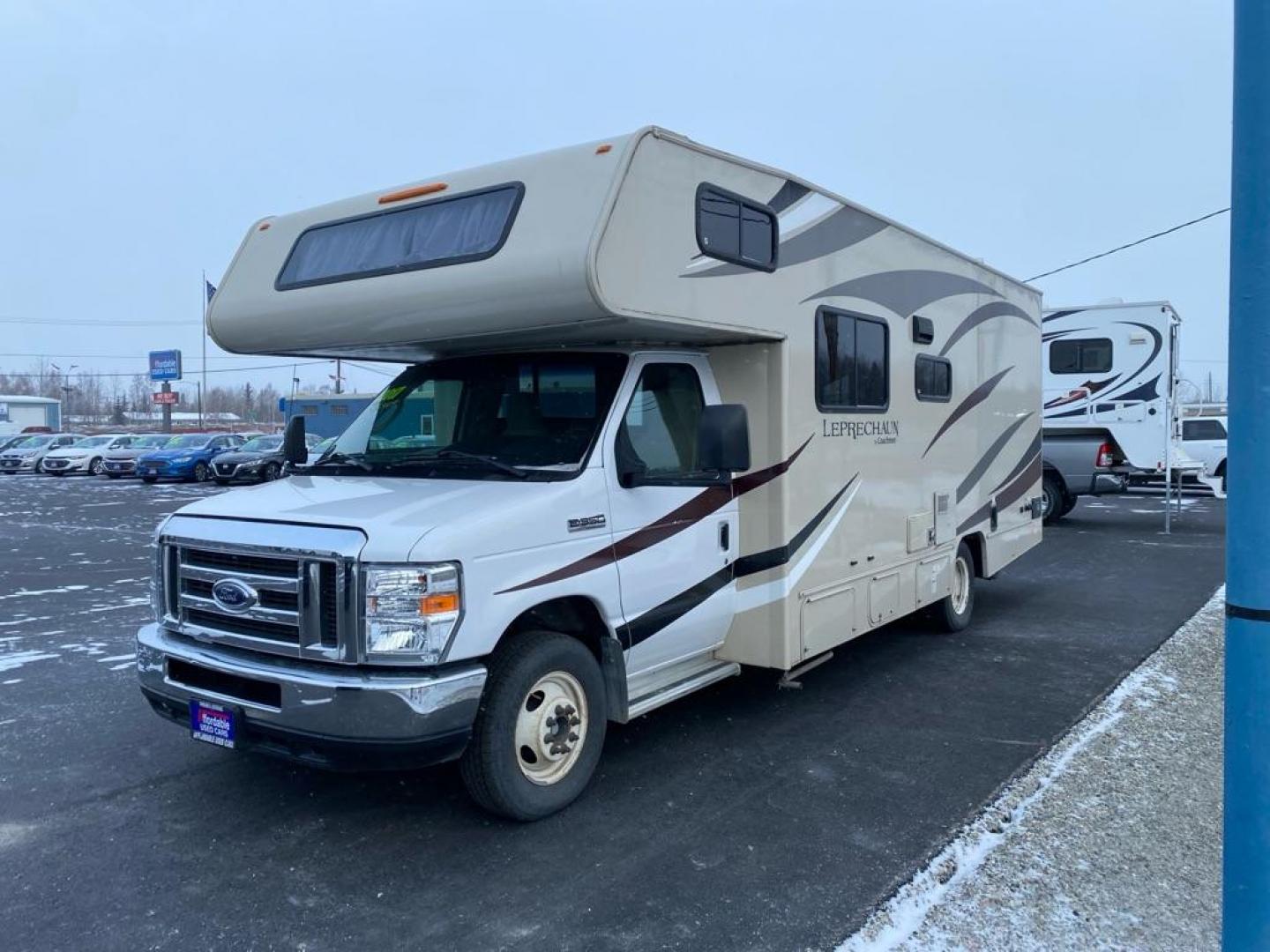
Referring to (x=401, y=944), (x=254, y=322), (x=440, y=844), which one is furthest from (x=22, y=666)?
(x=401, y=944)

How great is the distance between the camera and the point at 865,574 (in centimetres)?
643

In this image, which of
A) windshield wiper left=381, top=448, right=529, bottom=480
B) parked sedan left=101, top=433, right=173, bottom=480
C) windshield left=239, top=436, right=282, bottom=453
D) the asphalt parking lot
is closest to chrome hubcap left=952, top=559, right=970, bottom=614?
the asphalt parking lot

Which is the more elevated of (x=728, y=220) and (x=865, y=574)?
(x=728, y=220)

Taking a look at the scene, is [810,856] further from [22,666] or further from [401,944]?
[22,666]

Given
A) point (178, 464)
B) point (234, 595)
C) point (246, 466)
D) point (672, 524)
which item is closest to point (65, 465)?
point (178, 464)

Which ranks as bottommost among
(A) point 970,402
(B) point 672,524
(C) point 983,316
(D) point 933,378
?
(B) point 672,524

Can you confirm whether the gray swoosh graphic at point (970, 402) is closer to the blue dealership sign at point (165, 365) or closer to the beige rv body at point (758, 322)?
the beige rv body at point (758, 322)

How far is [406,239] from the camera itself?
4.84 meters

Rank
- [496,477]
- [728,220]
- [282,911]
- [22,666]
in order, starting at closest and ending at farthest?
[282,911]
[496,477]
[728,220]
[22,666]

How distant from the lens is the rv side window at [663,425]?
15.9 ft

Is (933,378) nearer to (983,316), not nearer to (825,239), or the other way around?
(983,316)

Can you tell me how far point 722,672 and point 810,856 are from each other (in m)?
1.65

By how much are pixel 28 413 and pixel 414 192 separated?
75.6 metres

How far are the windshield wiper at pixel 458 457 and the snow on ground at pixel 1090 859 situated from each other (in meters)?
2.42
